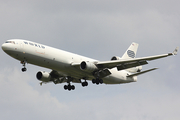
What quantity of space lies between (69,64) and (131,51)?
17.1 metres

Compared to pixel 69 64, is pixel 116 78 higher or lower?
lower

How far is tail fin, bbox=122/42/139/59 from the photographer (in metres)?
57.8

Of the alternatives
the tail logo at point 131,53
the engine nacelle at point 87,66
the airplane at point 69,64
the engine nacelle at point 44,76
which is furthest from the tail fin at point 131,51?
the engine nacelle at point 44,76

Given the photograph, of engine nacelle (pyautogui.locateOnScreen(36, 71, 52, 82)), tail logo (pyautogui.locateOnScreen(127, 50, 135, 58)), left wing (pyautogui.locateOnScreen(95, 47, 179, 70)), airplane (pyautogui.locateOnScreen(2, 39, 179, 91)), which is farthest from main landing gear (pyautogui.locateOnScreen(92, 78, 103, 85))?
tail logo (pyautogui.locateOnScreen(127, 50, 135, 58))

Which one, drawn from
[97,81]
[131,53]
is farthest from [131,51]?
[97,81]

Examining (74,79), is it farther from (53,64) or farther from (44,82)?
(53,64)

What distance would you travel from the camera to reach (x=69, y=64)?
46062 millimetres

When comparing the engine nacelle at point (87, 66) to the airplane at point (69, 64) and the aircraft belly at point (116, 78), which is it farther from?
the aircraft belly at point (116, 78)

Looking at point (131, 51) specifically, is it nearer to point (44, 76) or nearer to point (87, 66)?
point (87, 66)

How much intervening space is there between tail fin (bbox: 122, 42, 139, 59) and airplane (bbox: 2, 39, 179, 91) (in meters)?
3.29

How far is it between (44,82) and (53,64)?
11.1 m

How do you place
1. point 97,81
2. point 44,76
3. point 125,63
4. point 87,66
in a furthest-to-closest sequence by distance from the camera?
point 44,76 → point 97,81 → point 125,63 → point 87,66

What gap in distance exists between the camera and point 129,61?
4616 centimetres

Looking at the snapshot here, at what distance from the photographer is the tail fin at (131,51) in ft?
190
